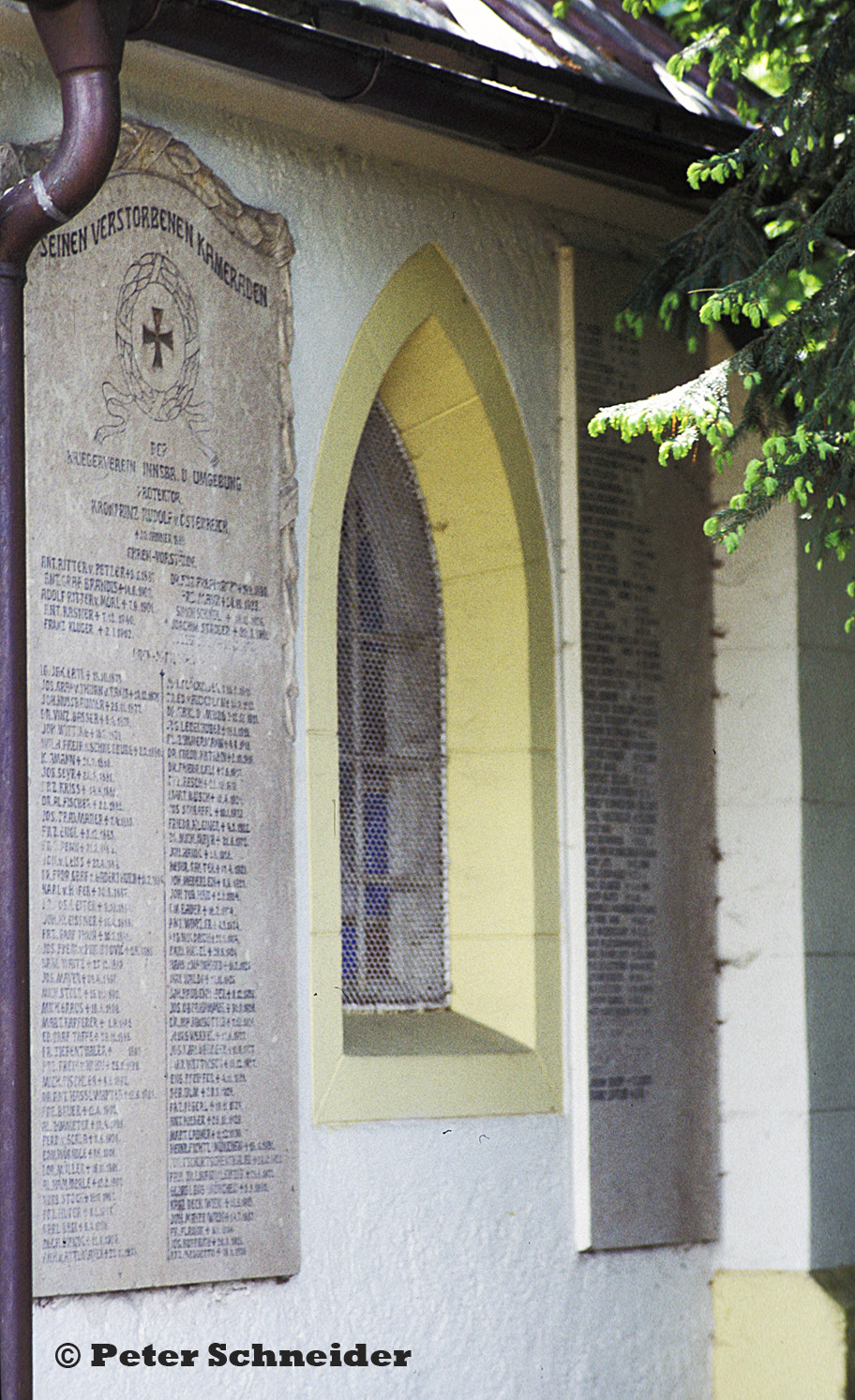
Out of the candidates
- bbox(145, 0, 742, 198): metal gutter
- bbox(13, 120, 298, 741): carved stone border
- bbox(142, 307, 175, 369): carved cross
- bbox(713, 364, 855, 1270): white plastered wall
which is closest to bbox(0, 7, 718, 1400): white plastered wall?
bbox(13, 120, 298, 741): carved stone border

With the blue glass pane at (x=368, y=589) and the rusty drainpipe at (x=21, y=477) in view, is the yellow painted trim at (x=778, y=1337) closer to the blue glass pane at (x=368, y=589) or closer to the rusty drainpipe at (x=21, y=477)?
the blue glass pane at (x=368, y=589)

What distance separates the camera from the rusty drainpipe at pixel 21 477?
189 inches

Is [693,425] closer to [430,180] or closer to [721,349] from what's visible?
[430,180]

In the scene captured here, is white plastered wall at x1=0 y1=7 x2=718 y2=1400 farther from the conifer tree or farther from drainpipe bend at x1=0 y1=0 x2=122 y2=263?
the conifer tree

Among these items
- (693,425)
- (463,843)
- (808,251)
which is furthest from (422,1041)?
(808,251)

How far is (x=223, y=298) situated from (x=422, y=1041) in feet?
7.54

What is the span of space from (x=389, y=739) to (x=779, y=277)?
194 cm

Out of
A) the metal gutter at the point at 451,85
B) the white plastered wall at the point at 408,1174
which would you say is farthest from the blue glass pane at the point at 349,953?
the metal gutter at the point at 451,85

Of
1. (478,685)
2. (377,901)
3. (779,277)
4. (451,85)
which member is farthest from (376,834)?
(451,85)

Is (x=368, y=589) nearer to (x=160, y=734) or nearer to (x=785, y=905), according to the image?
(x=160, y=734)

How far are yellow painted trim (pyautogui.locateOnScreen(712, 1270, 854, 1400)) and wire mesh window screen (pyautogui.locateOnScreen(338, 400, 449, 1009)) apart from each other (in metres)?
1.46

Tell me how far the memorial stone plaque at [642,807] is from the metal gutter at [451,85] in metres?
0.52

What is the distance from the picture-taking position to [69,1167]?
16.6 feet

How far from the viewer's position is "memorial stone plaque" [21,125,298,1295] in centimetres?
514
